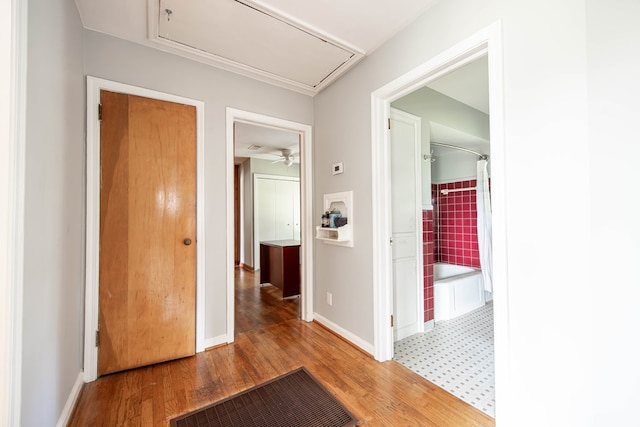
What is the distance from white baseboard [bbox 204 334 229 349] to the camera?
2.17 meters

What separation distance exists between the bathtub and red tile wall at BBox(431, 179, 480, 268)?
586 millimetres

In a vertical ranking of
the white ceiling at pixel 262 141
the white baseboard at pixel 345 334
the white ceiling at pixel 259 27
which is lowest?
the white baseboard at pixel 345 334

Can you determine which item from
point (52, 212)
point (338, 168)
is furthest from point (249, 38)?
point (52, 212)

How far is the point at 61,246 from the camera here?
135 centimetres

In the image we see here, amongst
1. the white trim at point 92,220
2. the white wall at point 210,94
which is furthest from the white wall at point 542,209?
the white trim at point 92,220

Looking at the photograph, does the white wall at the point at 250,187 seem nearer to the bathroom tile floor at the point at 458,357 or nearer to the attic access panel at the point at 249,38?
the attic access panel at the point at 249,38

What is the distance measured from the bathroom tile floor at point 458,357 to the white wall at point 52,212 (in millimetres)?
2138

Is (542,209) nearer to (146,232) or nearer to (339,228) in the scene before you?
(339,228)

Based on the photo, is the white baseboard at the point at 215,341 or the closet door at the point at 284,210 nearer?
the white baseboard at the point at 215,341

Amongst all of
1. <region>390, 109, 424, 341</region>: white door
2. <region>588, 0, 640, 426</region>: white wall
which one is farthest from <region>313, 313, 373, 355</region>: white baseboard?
<region>588, 0, 640, 426</region>: white wall

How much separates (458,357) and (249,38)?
9.94ft

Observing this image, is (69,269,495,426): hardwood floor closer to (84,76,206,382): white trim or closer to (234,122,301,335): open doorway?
(84,76,206,382): white trim

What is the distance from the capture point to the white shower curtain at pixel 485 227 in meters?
2.90

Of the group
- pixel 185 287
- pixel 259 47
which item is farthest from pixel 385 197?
pixel 185 287
